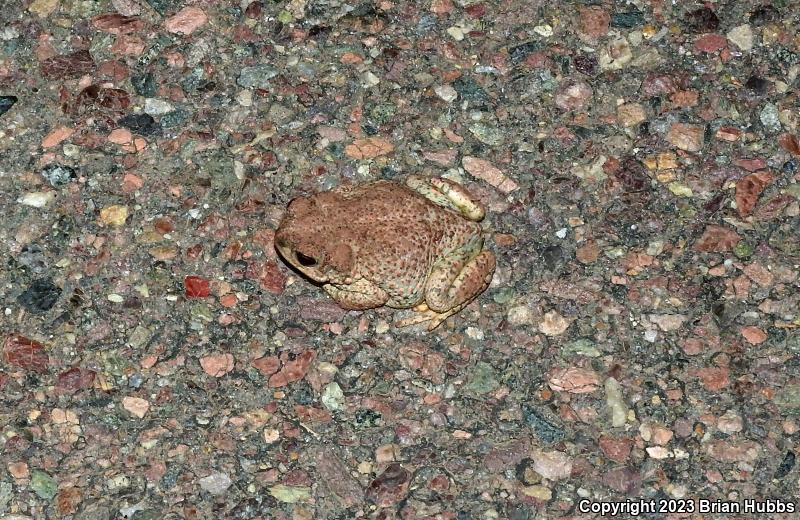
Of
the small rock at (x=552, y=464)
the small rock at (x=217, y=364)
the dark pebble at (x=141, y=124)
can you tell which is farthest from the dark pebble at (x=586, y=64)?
the small rock at (x=217, y=364)

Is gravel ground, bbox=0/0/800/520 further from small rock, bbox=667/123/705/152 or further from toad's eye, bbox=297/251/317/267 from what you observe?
toad's eye, bbox=297/251/317/267

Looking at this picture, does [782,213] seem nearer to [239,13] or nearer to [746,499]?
[746,499]

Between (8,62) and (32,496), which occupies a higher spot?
(8,62)

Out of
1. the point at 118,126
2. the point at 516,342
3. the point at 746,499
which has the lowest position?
the point at 746,499

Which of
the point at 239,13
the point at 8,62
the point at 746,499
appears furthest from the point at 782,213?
the point at 8,62

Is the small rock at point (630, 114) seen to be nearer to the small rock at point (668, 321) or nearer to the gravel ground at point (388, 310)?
the gravel ground at point (388, 310)

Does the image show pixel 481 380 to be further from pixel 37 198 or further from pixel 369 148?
pixel 37 198

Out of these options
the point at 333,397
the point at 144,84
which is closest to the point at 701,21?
Result: the point at 333,397

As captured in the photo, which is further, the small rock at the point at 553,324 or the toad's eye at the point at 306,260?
the small rock at the point at 553,324
